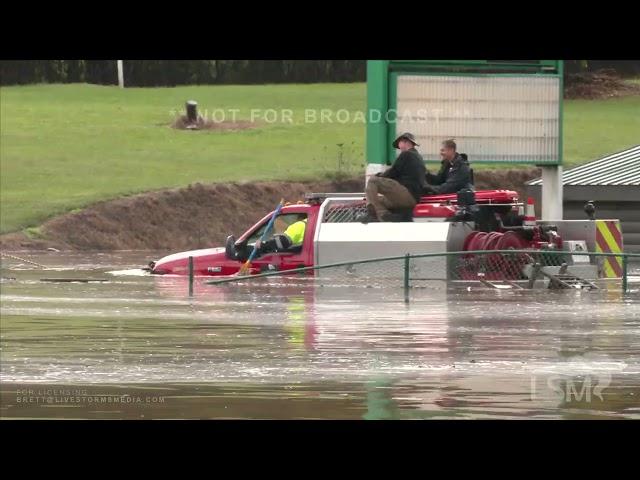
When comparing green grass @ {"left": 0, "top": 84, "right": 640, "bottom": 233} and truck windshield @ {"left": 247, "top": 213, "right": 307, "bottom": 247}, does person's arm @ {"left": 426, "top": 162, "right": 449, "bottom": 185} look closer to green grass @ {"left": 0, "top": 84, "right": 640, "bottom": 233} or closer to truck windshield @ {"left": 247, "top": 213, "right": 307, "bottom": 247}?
truck windshield @ {"left": 247, "top": 213, "right": 307, "bottom": 247}

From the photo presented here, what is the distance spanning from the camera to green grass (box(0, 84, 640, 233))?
1965 inches

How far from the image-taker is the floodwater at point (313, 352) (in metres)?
13.2

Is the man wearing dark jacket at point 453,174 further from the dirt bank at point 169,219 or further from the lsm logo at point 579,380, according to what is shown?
the dirt bank at point 169,219

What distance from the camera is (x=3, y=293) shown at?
26.3 m

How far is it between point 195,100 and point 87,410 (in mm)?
54582

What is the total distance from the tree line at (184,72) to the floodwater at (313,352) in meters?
43.7

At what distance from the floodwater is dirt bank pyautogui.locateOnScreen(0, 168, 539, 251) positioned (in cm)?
1595

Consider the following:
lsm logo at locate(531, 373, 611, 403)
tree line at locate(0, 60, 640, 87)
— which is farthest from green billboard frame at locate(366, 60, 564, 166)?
tree line at locate(0, 60, 640, 87)

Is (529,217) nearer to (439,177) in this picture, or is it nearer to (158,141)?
(439,177)

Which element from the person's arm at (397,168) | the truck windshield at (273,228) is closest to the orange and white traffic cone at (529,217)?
the person's arm at (397,168)

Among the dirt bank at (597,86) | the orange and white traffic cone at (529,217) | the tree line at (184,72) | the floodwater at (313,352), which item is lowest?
the floodwater at (313,352)

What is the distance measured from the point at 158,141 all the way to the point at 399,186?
3319cm

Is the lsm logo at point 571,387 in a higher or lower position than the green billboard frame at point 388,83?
lower
